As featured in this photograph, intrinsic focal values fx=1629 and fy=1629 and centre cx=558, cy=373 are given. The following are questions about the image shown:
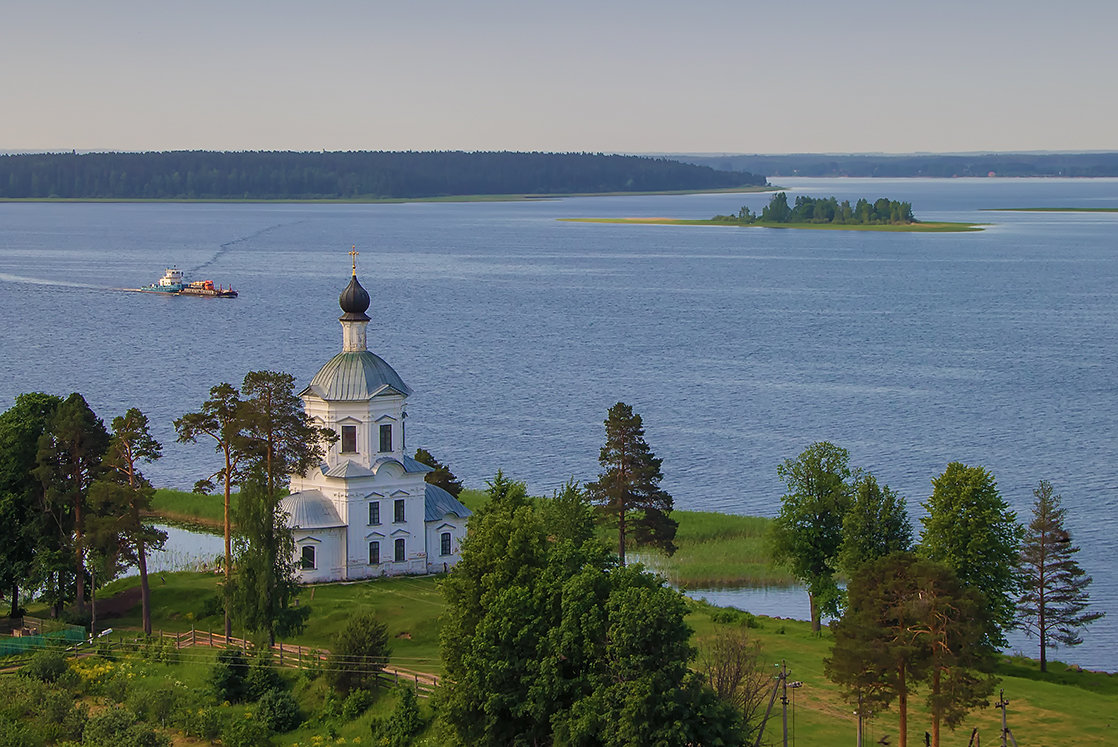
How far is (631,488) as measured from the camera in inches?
2301

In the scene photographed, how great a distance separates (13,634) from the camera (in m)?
50.9

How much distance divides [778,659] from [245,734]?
49.7 feet

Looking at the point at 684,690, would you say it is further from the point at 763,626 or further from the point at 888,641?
the point at 763,626

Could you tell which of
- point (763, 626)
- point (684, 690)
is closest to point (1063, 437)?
point (763, 626)

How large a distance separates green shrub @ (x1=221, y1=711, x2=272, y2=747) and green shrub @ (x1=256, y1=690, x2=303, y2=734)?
0.93 feet

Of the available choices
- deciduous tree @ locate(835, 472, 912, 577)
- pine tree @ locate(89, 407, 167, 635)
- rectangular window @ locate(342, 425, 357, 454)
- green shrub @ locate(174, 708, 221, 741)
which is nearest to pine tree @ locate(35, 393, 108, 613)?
pine tree @ locate(89, 407, 167, 635)

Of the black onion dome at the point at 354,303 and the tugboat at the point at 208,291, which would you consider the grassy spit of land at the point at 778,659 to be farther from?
the tugboat at the point at 208,291

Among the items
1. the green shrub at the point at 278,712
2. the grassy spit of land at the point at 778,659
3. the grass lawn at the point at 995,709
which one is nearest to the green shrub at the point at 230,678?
the green shrub at the point at 278,712

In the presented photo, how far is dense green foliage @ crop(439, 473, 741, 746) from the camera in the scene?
3588 cm

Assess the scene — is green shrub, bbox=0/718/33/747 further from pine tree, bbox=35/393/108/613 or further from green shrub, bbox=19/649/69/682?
pine tree, bbox=35/393/108/613

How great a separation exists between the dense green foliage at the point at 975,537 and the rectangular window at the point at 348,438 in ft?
62.6

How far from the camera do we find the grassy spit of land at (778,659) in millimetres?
41156

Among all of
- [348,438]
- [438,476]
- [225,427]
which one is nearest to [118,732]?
[225,427]

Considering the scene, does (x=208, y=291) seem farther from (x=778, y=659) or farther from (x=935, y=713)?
(x=935, y=713)
